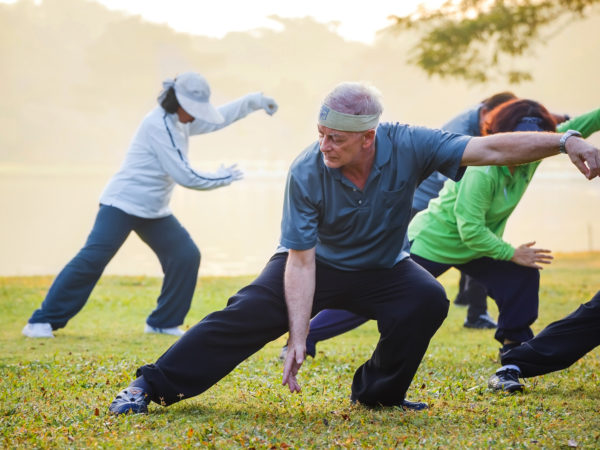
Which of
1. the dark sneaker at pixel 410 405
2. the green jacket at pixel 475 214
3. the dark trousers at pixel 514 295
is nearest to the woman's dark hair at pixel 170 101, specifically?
the green jacket at pixel 475 214

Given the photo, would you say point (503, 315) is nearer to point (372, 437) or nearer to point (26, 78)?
point (372, 437)

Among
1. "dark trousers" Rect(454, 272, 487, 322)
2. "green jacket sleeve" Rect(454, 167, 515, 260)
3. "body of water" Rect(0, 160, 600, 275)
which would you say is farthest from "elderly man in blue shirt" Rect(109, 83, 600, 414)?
"body of water" Rect(0, 160, 600, 275)

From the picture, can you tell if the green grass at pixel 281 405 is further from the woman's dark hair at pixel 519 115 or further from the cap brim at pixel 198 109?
the cap brim at pixel 198 109

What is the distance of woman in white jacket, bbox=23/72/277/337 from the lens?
320 inches

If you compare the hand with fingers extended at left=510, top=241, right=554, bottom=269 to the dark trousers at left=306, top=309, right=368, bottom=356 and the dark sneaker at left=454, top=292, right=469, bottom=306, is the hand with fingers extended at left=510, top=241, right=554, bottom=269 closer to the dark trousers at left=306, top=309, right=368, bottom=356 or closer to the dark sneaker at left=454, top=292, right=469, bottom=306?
the dark trousers at left=306, top=309, right=368, bottom=356

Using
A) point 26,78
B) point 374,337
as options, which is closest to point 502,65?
point 374,337

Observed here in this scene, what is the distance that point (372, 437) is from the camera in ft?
14.8

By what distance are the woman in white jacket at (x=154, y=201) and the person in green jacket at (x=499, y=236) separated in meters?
2.41

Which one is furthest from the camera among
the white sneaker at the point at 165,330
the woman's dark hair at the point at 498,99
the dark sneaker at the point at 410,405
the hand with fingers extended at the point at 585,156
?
the white sneaker at the point at 165,330

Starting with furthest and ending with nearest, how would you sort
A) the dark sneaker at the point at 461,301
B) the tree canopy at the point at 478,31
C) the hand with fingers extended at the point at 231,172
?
the tree canopy at the point at 478,31 < the dark sneaker at the point at 461,301 < the hand with fingers extended at the point at 231,172

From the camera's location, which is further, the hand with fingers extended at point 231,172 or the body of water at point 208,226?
the body of water at point 208,226

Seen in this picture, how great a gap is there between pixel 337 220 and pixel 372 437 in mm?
1199

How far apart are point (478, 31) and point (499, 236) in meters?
11.9

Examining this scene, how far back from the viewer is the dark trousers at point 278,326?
4.84 m
